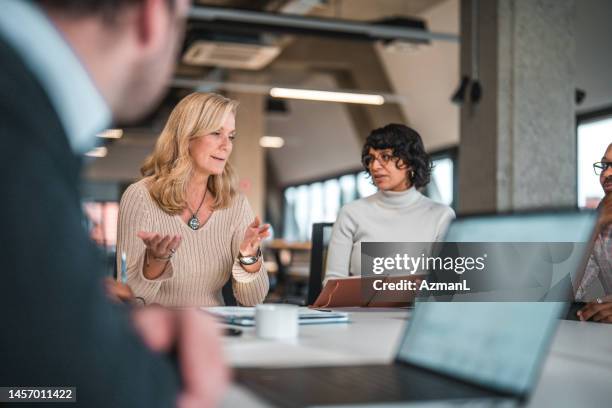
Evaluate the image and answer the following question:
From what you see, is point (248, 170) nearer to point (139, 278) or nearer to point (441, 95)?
point (441, 95)

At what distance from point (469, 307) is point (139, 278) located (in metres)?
1.55

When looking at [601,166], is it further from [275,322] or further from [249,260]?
[275,322]

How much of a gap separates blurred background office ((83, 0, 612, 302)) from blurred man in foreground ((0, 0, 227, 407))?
0.40ft

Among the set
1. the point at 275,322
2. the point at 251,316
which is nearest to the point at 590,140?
the point at 251,316

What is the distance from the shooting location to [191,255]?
2.69 meters

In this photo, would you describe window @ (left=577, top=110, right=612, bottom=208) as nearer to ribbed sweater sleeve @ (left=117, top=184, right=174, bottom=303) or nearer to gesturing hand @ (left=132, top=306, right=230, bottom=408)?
ribbed sweater sleeve @ (left=117, top=184, right=174, bottom=303)

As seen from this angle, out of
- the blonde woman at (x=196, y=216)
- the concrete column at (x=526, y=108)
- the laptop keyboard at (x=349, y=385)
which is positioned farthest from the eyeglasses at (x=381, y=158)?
the laptop keyboard at (x=349, y=385)

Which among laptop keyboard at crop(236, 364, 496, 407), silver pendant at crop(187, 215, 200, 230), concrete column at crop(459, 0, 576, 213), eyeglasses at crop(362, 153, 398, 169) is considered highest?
concrete column at crop(459, 0, 576, 213)

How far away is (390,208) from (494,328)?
99.2 inches

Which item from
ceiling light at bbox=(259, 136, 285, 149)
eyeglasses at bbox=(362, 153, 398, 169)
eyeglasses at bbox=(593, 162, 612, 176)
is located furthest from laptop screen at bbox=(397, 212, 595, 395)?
ceiling light at bbox=(259, 136, 285, 149)

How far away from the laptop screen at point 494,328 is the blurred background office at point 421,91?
0.20 feet

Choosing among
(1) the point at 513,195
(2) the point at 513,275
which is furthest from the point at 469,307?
(1) the point at 513,195

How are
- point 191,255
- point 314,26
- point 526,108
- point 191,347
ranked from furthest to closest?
point 314,26, point 526,108, point 191,255, point 191,347

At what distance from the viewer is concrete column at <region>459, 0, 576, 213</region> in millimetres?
5613
